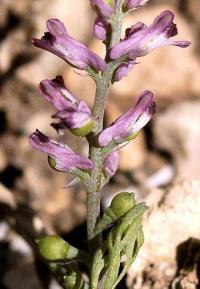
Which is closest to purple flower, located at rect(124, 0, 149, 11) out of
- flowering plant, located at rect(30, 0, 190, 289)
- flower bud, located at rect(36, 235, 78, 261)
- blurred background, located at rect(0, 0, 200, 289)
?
flowering plant, located at rect(30, 0, 190, 289)

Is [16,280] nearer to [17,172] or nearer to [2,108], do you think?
[17,172]

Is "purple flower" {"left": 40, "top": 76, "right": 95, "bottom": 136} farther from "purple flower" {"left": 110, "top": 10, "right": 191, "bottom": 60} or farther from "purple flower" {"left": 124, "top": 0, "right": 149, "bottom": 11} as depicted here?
"purple flower" {"left": 124, "top": 0, "right": 149, "bottom": 11}

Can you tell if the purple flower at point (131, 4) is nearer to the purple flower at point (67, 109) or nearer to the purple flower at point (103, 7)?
the purple flower at point (103, 7)

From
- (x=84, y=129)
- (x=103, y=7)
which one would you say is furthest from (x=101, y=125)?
(x=103, y=7)

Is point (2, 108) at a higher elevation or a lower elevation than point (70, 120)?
higher

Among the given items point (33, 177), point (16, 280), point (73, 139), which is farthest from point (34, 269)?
point (73, 139)

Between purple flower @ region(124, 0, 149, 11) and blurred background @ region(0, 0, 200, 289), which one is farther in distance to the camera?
blurred background @ region(0, 0, 200, 289)
